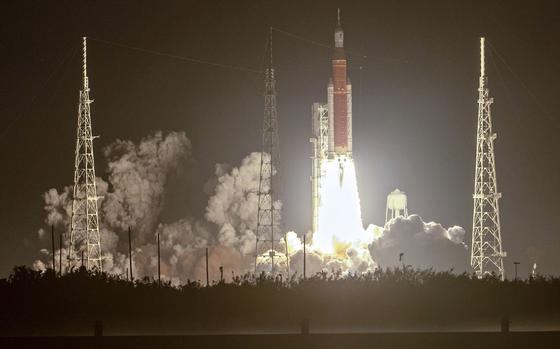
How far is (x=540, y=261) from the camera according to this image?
155500 mm

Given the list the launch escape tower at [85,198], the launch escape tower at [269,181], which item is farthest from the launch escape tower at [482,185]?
the launch escape tower at [85,198]

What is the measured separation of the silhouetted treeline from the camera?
66.7m

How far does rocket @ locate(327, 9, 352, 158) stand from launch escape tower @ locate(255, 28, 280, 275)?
→ 4319mm

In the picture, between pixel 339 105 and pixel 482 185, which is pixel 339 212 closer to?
pixel 339 105

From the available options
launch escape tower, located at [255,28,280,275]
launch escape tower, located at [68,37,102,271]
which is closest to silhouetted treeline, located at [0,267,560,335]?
launch escape tower, located at [68,37,102,271]

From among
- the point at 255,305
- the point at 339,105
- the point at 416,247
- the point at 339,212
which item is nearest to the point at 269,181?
the point at 339,105

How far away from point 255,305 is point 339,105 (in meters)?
56.5

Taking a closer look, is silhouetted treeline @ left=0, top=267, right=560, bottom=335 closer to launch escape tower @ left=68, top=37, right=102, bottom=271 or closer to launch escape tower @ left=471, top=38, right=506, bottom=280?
launch escape tower @ left=471, top=38, right=506, bottom=280

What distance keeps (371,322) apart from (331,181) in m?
60.3

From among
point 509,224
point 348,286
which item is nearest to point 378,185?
point 509,224

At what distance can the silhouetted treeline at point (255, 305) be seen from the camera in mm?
66688

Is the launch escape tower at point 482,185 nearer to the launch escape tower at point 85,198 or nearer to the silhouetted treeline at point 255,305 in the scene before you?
the launch escape tower at point 85,198

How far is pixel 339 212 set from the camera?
129500mm

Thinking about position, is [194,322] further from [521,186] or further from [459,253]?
[521,186]
